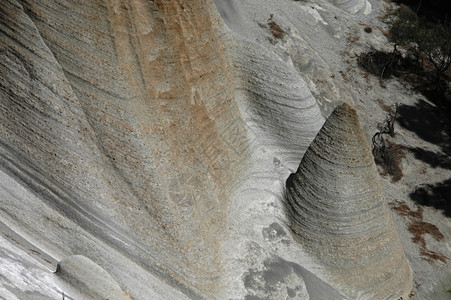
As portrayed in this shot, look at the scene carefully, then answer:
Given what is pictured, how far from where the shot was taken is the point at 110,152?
20.5ft

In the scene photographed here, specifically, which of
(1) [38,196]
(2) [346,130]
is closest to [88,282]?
(1) [38,196]

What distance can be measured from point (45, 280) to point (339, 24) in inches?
578

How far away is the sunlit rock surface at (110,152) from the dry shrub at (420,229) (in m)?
5.69

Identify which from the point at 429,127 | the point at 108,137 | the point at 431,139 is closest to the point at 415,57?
the point at 429,127

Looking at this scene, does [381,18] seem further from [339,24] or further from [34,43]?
[34,43]

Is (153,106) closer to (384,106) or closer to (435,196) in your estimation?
(435,196)

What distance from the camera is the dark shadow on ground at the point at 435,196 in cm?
1325

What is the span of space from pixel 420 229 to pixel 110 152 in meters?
8.74

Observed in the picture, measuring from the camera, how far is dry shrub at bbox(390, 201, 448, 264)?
1140 centimetres

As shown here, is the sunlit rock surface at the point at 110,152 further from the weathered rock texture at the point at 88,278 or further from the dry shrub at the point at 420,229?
the dry shrub at the point at 420,229

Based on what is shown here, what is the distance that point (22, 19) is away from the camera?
6.10 meters

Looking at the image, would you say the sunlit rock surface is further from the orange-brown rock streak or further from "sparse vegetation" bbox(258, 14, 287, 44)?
"sparse vegetation" bbox(258, 14, 287, 44)

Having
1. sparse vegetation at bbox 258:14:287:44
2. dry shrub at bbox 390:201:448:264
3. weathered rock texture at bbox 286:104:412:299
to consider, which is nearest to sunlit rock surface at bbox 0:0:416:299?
weathered rock texture at bbox 286:104:412:299

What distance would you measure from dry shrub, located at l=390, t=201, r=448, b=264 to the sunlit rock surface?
5.69 m
